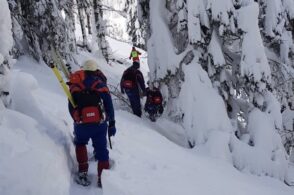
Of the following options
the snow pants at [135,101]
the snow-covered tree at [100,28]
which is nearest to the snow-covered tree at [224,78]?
the snow pants at [135,101]

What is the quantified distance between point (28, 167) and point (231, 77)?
716 centimetres

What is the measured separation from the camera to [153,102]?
40.3ft

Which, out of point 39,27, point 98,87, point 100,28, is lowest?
point 100,28

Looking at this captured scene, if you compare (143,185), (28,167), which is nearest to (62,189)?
(28,167)

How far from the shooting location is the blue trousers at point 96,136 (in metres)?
6.80

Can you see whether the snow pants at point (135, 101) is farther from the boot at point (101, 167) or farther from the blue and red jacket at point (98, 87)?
the boot at point (101, 167)

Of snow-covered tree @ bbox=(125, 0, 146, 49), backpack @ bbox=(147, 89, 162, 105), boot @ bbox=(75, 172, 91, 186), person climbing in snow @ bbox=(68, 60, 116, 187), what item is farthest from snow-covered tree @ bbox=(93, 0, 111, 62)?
boot @ bbox=(75, 172, 91, 186)

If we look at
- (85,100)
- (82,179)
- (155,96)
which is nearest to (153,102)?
(155,96)

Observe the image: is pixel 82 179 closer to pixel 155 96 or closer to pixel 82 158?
pixel 82 158

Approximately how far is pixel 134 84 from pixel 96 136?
17.6ft

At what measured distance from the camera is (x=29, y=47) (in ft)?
50.1

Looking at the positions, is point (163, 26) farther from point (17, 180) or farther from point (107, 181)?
point (17, 180)

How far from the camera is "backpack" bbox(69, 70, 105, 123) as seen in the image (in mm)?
6711

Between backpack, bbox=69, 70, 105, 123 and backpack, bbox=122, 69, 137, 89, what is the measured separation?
5290mm
